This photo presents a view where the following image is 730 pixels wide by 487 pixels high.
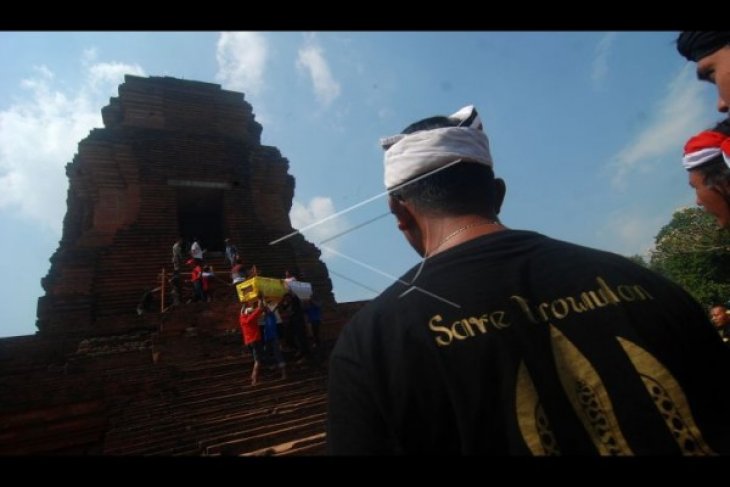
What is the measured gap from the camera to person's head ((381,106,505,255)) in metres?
1.35

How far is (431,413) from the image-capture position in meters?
0.99

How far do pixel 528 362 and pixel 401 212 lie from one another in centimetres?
61

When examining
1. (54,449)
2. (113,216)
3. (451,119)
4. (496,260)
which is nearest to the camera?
(496,260)

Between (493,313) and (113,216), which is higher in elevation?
(113,216)

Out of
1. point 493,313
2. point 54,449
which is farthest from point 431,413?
point 54,449

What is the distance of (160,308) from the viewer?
407 inches

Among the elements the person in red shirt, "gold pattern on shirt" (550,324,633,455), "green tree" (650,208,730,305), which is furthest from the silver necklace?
"green tree" (650,208,730,305)

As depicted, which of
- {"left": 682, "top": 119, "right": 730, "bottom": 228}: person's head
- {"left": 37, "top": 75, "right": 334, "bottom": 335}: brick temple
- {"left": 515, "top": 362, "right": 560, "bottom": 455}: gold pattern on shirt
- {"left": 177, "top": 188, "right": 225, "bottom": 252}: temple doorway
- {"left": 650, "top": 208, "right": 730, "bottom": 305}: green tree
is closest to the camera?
{"left": 515, "top": 362, "right": 560, "bottom": 455}: gold pattern on shirt

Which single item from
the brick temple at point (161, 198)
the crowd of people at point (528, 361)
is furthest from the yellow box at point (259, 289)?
the crowd of people at point (528, 361)

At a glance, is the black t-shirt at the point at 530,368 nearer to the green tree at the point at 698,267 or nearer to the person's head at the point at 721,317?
the person's head at the point at 721,317

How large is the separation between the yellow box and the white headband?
5889mm

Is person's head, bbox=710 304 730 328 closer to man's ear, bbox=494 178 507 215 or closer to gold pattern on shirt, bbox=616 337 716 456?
man's ear, bbox=494 178 507 215
